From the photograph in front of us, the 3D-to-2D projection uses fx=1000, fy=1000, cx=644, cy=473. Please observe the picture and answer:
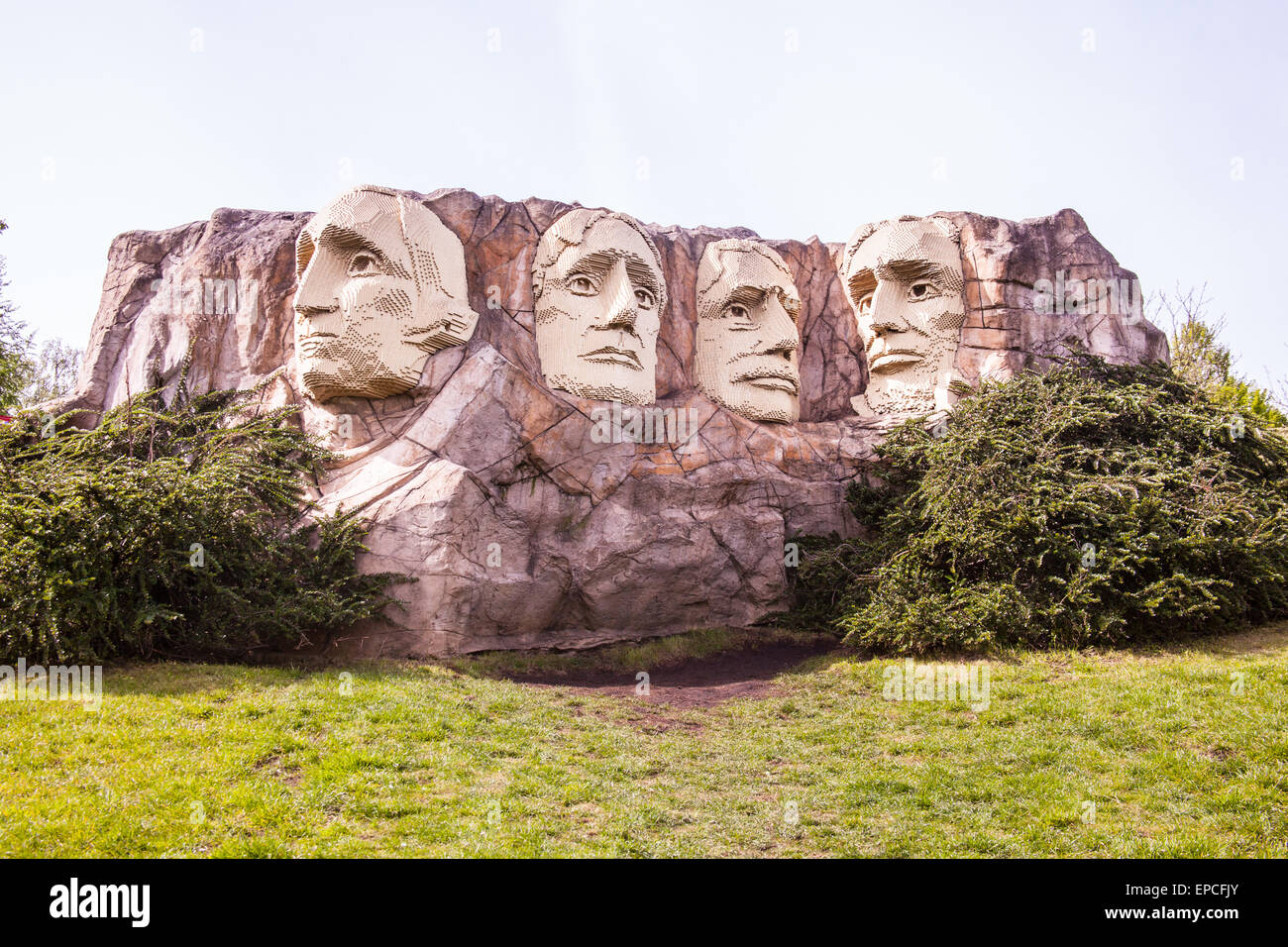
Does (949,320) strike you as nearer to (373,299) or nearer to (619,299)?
(619,299)

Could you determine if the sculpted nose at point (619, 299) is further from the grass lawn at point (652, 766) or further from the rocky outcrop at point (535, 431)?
the grass lawn at point (652, 766)

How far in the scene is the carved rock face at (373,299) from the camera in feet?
42.1

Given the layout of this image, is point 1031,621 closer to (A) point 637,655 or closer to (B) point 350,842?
(A) point 637,655

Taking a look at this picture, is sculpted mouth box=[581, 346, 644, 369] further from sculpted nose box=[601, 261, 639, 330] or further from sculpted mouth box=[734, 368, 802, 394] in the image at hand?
sculpted mouth box=[734, 368, 802, 394]

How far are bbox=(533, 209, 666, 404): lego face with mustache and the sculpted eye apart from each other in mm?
2257

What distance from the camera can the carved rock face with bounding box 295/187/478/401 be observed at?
42.1 ft

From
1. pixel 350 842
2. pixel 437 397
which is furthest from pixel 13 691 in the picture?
pixel 437 397

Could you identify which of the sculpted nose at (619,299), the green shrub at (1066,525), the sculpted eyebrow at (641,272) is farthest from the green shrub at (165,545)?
the green shrub at (1066,525)

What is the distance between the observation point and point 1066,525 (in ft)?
38.8

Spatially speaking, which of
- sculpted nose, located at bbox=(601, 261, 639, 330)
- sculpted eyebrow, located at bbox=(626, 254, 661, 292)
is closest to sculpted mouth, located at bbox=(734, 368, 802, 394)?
sculpted eyebrow, located at bbox=(626, 254, 661, 292)

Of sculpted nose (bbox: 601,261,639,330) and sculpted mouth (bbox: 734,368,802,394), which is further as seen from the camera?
sculpted mouth (bbox: 734,368,802,394)

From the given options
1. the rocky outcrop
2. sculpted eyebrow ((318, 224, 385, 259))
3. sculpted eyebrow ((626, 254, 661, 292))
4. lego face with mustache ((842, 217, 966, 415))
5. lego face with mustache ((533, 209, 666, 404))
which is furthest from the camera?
lego face with mustache ((842, 217, 966, 415))

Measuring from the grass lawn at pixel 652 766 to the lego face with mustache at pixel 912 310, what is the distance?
5712mm

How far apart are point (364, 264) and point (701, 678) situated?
690 cm
